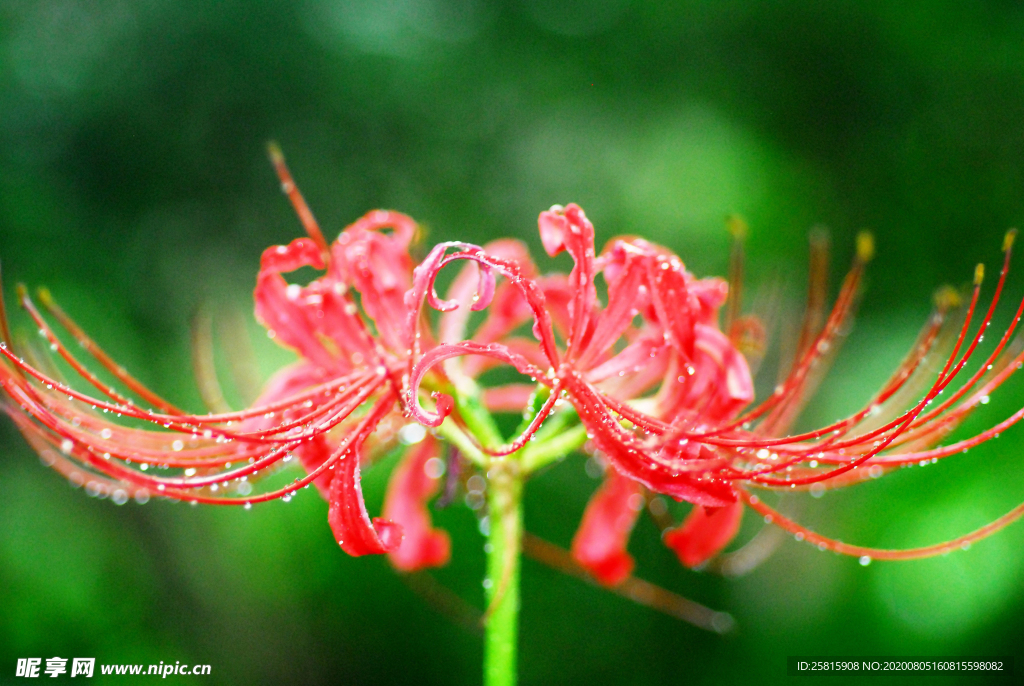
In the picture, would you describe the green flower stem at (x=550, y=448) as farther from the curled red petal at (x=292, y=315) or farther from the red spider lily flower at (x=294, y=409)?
the curled red petal at (x=292, y=315)

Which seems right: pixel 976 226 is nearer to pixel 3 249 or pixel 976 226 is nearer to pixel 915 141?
pixel 915 141

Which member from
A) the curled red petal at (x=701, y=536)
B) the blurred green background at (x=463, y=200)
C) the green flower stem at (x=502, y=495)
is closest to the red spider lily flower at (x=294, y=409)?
the green flower stem at (x=502, y=495)

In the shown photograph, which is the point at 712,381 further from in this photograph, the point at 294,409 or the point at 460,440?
the point at 294,409

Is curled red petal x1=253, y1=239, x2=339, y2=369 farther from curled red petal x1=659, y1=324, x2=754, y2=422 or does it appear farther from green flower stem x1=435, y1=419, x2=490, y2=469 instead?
curled red petal x1=659, y1=324, x2=754, y2=422

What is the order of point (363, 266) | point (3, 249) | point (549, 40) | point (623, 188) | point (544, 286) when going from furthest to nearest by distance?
point (549, 40) < point (623, 188) < point (3, 249) < point (544, 286) < point (363, 266)

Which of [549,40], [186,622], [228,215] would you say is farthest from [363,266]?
[549,40]

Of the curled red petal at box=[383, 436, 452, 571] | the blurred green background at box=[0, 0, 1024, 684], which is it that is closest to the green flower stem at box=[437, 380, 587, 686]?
the curled red petal at box=[383, 436, 452, 571]
